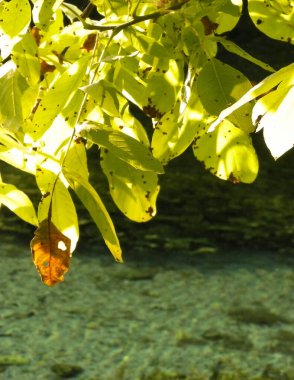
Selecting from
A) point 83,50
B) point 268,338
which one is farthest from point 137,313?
point 83,50

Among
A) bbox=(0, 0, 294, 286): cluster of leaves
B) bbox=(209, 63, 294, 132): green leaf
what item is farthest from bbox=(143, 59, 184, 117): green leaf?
bbox=(209, 63, 294, 132): green leaf

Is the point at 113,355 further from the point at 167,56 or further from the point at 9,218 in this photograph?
the point at 167,56

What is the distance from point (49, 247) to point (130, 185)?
135mm

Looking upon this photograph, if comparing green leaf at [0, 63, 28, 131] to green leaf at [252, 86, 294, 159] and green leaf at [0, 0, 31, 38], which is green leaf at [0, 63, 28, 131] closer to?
green leaf at [0, 0, 31, 38]

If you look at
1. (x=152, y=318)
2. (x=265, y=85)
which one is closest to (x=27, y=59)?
(x=265, y=85)

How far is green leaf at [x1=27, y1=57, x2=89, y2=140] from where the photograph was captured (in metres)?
0.68

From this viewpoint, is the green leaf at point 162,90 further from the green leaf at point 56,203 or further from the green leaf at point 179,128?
the green leaf at point 56,203

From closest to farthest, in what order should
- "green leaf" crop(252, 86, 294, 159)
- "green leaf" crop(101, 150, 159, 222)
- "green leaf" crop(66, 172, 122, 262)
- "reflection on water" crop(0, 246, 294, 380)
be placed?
"green leaf" crop(252, 86, 294, 159) → "green leaf" crop(66, 172, 122, 262) → "green leaf" crop(101, 150, 159, 222) → "reflection on water" crop(0, 246, 294, 380)

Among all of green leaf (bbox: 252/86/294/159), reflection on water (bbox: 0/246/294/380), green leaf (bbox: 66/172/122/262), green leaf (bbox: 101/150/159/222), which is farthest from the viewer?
reflection on water (bbox: 0/246/294/380)

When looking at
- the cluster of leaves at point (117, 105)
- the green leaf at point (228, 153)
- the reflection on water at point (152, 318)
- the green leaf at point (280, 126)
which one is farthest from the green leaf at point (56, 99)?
the reflection on water at point (152, 318)

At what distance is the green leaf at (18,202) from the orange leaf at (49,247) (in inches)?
1.7

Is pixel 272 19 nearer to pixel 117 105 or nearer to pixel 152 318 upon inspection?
pixel 117 105

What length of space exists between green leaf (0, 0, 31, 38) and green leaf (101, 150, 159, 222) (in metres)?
0.12

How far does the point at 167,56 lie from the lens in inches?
29.6
